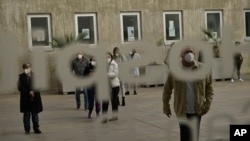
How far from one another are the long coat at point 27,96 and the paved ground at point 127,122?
45 centimetres

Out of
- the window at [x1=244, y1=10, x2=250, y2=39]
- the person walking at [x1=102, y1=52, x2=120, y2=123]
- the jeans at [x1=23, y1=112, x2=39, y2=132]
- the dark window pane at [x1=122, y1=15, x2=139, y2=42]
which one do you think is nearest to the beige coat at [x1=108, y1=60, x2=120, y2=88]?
the person walking at [x1=102, y1=52, x2=120, y2=123]

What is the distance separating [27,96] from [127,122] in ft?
6.26

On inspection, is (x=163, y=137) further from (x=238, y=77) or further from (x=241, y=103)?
(x=238, y=77)

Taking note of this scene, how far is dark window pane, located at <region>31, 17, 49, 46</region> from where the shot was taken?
766 centimetres

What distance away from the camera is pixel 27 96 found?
7.38 m

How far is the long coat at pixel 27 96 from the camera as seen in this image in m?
7.06

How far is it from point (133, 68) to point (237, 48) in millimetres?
3410

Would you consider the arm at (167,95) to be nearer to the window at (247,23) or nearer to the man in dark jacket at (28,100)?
the man in dark jacket at (28,100)

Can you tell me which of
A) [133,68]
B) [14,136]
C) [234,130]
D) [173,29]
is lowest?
[14,136]

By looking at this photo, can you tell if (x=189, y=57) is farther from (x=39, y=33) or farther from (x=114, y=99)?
(x=39, y=33)

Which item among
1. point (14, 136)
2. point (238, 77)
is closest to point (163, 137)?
point (14, 136)

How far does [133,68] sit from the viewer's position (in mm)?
6727

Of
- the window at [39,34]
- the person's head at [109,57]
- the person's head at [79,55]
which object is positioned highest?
the window at [39,34]

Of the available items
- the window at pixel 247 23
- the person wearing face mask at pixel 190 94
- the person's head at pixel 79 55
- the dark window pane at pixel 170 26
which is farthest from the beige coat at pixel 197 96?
the window at pixel 247 23
